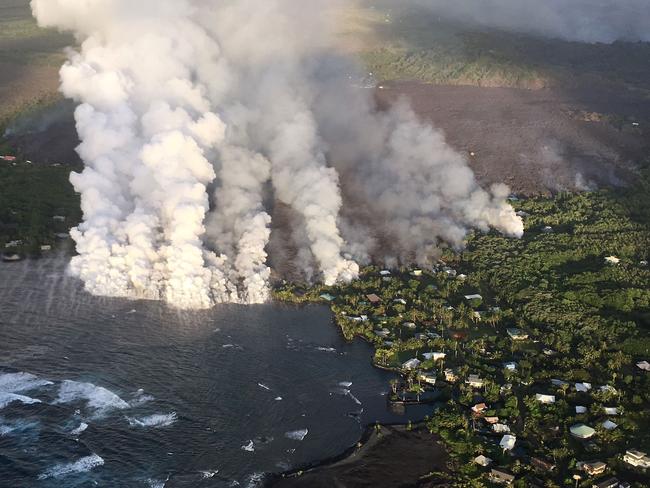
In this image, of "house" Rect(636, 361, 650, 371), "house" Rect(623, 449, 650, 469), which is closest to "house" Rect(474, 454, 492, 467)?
"house" Rect(623, 449, 650, 469)

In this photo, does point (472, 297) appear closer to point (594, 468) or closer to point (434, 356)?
point (434, 356)

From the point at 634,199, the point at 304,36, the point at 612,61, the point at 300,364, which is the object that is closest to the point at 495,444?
the point at 300,364

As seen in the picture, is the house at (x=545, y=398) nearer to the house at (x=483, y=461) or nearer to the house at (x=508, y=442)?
the house at (x=508, y=442)

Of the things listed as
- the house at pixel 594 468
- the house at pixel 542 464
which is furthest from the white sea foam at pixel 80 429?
the house at pixel 594 468

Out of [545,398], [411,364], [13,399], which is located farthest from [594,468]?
[13,399]

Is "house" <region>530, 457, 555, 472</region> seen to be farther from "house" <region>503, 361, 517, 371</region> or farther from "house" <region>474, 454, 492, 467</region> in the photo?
"house" <region>503, 361, 517, 371</region>

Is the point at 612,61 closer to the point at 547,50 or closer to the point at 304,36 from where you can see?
the point at 547,50

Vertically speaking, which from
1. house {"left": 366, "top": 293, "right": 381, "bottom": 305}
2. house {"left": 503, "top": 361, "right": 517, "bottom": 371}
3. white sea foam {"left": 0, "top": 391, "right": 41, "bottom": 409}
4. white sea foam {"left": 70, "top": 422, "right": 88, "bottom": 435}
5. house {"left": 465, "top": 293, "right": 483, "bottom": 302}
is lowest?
house {"left": 366, "top": 293, "right": 381, "bottom": 305}
